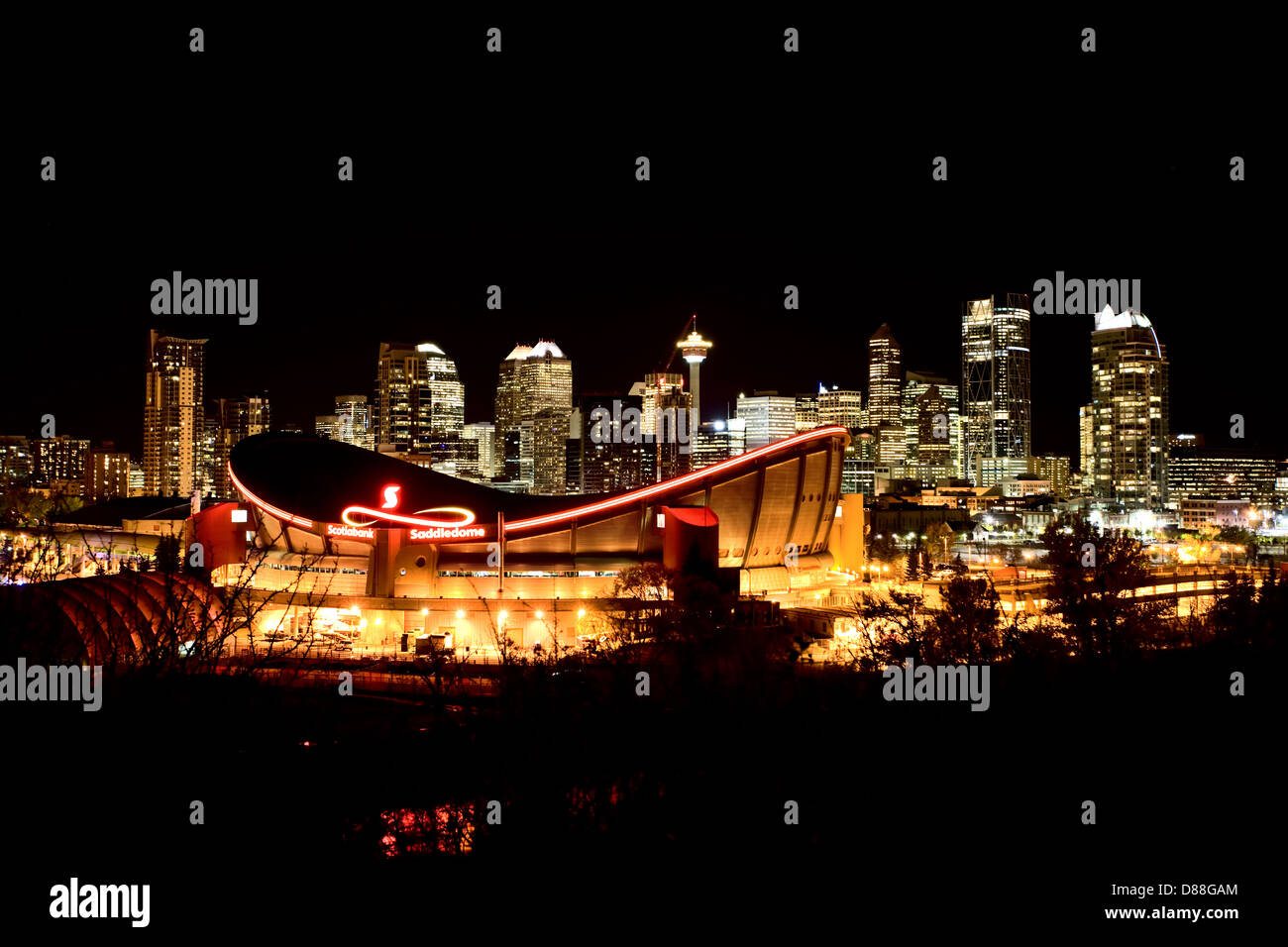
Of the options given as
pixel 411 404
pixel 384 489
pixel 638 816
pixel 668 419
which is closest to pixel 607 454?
pixel 668 419

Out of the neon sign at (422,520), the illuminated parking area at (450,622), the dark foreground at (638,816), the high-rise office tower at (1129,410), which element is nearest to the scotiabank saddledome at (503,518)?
the neon sign at (422,520)

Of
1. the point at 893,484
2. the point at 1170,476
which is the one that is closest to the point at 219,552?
the point at 893,484

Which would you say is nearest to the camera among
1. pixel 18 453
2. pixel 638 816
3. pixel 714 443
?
pixel 638 816

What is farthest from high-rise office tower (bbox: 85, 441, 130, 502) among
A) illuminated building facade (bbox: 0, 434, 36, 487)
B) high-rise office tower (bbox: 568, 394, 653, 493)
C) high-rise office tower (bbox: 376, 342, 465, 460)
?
high-rise office tower (bbox: 568, 394, 653, 493)

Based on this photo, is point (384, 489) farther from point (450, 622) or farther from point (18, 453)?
point (18, 453)

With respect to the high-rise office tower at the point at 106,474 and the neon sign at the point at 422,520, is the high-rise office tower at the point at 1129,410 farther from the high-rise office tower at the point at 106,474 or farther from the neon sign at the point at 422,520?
the high-rise office tower at the point at 106,474

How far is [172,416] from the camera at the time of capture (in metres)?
182

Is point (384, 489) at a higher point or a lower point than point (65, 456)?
lower

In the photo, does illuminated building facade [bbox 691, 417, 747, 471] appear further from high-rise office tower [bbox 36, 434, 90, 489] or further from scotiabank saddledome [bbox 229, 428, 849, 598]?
scotiabank saddledome [bbox 229, 428, 849, 598]

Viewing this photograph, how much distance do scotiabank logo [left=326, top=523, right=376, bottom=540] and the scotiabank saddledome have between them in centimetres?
6

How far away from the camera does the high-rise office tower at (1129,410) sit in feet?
566

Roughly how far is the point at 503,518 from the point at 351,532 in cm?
641

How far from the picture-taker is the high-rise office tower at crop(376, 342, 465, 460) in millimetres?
181000
